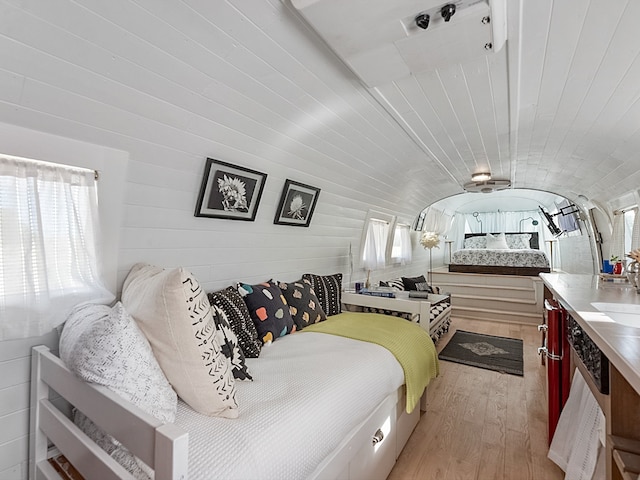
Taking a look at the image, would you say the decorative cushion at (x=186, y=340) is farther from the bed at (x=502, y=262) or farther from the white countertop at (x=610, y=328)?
the bed at (x=502, y=262)

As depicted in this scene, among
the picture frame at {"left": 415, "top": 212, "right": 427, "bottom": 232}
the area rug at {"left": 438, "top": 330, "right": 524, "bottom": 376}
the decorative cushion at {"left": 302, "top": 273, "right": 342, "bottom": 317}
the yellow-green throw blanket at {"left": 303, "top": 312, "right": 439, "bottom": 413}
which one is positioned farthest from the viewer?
the picture frame at {"left": 415, "top": 212, "right": 427, "bottom": 232}

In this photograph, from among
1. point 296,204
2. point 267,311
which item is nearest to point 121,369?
point 267,311

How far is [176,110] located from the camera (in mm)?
1476

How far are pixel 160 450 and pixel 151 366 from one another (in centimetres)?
43

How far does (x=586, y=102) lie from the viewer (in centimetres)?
203

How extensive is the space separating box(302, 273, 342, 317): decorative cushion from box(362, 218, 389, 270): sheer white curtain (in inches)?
37.5

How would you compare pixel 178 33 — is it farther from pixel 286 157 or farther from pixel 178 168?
pixel 286 157

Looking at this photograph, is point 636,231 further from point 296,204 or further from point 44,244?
point 44,244

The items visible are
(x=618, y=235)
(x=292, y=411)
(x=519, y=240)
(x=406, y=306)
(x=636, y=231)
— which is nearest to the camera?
(x=292, y=411)

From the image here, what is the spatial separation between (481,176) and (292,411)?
3918 millimetres

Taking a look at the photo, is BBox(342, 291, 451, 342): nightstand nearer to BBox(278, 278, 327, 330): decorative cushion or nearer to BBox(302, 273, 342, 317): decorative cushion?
BBox(302, 273, 342, 317): decorative cushion

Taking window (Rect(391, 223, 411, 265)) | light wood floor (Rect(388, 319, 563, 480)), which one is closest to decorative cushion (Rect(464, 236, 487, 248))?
window (Rect(391, 223, 411, 265))

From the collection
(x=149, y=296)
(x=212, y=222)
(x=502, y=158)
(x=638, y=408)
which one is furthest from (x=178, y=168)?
(x=502, y=158)

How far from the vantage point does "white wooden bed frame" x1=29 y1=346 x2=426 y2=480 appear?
733mm
